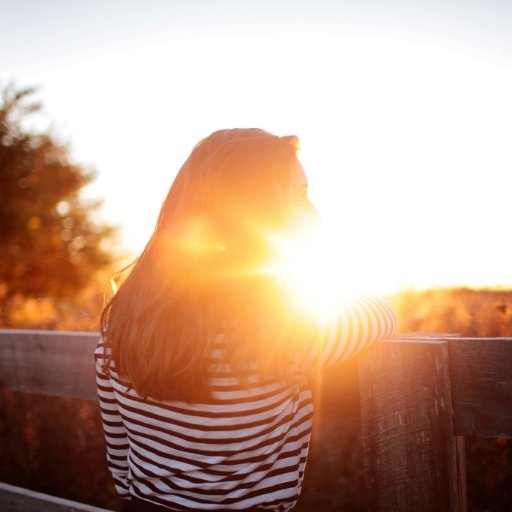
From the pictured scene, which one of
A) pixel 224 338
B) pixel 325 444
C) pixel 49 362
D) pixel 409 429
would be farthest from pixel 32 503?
pixel 409 429

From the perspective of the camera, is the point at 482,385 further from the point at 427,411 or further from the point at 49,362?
the point at 49,362

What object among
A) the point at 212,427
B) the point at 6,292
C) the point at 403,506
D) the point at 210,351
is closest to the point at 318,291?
the point at 210,351

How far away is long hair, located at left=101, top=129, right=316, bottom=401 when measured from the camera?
4.27ft

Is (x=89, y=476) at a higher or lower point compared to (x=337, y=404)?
lower

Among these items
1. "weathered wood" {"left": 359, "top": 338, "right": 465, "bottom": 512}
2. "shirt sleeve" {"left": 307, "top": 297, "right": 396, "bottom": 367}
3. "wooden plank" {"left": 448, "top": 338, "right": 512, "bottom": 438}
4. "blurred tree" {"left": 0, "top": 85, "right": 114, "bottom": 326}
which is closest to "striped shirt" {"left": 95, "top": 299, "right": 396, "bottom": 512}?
"shirt sleeve" {"left": 307, "top": 297, "right": 396, "bottom": 367}

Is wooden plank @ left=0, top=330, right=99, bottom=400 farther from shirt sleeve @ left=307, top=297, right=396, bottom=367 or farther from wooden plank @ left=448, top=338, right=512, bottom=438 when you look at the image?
wooden plank @ left=448, top=338, right=512, bottom=438

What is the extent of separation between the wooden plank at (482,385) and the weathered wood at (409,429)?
29mm

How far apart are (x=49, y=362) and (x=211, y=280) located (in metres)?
1.39

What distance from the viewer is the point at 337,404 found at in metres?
1.66

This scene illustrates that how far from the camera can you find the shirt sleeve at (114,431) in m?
1.70

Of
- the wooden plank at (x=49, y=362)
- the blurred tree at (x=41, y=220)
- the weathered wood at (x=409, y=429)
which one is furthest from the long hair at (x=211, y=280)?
the blurred tree at (x=41, y=220)

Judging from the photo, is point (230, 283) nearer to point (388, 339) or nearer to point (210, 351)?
point (210, 351)

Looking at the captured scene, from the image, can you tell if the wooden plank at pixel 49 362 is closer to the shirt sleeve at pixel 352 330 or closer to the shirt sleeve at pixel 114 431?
the shirt sleeve at pixel 114 431

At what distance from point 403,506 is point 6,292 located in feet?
37.8
